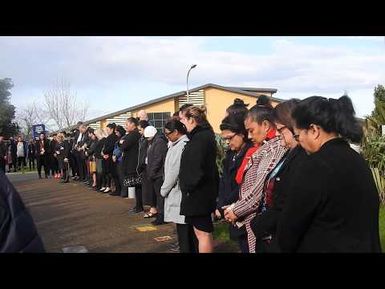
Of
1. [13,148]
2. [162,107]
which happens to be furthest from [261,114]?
[13,148]

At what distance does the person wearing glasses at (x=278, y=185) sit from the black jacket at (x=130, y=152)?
231 inches

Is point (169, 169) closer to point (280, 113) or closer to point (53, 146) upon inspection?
point (280, 113)

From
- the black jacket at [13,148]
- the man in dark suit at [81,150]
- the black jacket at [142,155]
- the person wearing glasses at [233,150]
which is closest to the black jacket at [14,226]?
the person wearing glasses at [233,150]

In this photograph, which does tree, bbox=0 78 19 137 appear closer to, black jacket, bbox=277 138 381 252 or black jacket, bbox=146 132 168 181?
black jacket, bbox=277 138 381 252

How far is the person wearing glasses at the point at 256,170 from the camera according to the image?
132 inches

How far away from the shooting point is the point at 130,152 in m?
9.16

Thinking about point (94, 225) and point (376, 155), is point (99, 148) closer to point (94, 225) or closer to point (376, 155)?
point (94, 225)

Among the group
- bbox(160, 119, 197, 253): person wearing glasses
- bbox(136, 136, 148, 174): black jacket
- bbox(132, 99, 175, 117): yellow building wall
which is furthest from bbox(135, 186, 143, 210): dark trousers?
bbox(132, 99, 175, 117): yellow building wall

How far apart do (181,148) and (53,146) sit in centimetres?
1406

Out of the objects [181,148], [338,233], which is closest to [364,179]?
[338,233]

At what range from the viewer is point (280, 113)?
3.35m

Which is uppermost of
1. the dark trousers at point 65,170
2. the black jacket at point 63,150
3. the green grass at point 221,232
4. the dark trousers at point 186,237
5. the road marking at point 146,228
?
the black jacket at point 63,150

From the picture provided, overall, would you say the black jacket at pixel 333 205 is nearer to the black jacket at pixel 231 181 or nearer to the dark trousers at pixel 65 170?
the black jacket at pixel 231 181
